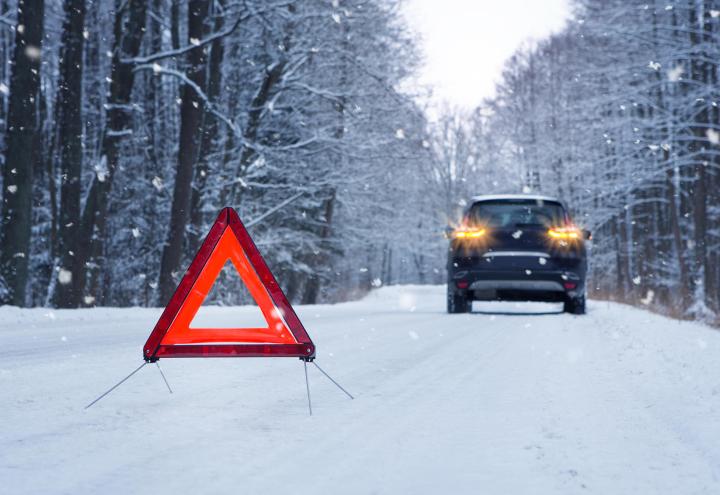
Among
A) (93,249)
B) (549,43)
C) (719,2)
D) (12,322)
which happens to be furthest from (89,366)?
(549,43)

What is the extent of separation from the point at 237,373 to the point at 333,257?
2605 centimetres

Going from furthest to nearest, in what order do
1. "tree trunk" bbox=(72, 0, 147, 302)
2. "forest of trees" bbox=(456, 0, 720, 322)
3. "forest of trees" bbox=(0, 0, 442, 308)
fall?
"forest of trees" bbox=(456, 0, 720, 322)
"tree trunk" bbox=(72, 0, 147, 302)
"forest of trees" bbox=(0, 0, 442, 308)

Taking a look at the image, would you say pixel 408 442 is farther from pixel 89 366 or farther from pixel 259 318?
pixel 259 318

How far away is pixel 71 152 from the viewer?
17.5 meters

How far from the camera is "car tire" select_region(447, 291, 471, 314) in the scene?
14.7 meters

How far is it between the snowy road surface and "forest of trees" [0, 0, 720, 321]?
9.82 meters

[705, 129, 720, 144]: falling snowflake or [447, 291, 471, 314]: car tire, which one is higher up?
[705, 129, 720, 144]: falling snowflake

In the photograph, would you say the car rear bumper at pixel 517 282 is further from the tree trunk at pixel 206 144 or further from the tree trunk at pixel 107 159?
the tree trunk at pixel 206 144

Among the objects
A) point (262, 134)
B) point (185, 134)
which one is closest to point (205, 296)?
point (185, 134)

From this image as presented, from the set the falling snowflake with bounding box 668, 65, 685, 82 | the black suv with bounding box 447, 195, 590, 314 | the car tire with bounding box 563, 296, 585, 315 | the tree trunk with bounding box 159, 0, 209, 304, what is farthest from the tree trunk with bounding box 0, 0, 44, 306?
the falling snowflake with bounding box 668, 65, 685, 82

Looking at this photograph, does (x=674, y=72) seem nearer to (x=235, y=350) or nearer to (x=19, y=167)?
(x=19, y=167)

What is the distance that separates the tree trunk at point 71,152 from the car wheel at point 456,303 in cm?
769

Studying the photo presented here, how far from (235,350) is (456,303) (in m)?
10.2

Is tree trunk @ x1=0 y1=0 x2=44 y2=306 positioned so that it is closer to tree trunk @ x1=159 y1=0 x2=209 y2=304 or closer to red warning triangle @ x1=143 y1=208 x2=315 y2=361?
tree trunk @ x1=159 y1=0 x2=209 y2=304
